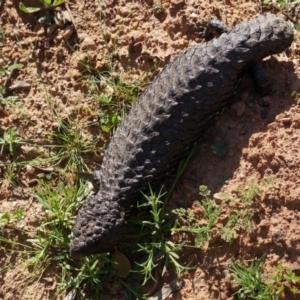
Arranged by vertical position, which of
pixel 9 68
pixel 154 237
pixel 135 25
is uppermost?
pixel 135 25

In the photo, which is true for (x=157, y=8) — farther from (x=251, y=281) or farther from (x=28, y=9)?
(x=251, y=281)

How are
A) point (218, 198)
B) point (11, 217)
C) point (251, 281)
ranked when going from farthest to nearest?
point (11, 217), point (218, 198), point (251, 281)

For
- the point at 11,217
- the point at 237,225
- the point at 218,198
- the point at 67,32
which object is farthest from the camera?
the point at 67,32

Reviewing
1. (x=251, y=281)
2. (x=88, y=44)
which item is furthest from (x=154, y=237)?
(x=88, y=44)

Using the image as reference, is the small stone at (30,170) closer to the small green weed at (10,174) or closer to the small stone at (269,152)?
the small green weed at (10,174)

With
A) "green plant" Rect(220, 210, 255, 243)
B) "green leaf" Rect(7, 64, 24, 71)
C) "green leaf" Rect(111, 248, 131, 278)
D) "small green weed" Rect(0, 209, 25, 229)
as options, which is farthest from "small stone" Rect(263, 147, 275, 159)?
"green leaf" Rect(7, 64, 24, 71)

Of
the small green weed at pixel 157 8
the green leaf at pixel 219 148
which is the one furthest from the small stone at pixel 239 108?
the small green weed at pixel 157 8
